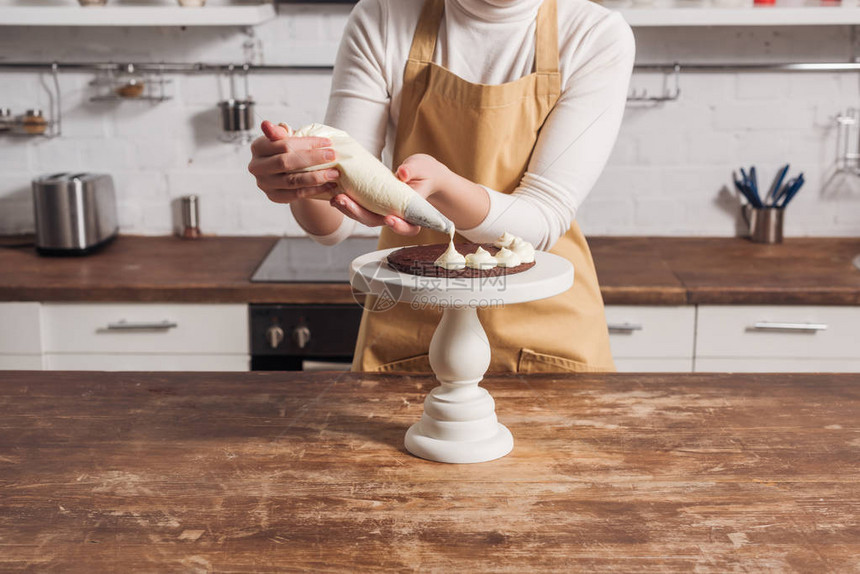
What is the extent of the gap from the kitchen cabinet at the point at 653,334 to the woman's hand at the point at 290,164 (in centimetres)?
115

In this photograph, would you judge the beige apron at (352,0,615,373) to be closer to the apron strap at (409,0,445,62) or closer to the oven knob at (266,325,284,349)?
the apron strap at (409,0,445,62)

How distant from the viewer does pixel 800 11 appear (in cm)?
227

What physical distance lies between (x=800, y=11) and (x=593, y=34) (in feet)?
3.58

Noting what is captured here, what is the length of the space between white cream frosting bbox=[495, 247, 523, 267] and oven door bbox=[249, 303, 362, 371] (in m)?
1.05

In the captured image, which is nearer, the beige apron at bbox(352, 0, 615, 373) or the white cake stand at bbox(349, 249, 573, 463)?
the white cake stand at bbox(349, 249, 573, 463)

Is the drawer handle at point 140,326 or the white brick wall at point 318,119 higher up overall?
the white brick wall at point 318,119

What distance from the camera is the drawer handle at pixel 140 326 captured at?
2.14 meters

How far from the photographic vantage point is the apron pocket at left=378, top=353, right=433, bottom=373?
1.50 meters

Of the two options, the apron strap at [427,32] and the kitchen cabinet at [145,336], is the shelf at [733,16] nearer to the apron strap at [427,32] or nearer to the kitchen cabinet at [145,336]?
Answer: the apron strap at [427,32]

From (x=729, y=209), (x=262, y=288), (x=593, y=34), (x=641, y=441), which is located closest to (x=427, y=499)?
(x=641, y=441)

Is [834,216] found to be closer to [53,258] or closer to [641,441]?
[641,441]

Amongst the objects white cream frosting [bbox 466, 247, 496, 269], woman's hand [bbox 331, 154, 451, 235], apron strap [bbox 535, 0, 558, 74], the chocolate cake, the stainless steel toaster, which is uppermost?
apron strap [bbox 535, 0, 558, 74]

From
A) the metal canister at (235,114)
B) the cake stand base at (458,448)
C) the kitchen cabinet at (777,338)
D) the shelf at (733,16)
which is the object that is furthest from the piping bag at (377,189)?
the metal canister at (235,114)

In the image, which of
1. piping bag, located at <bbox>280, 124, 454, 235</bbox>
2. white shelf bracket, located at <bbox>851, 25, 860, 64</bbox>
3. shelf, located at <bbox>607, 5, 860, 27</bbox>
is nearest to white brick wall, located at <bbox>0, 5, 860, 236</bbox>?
white shelf bracket, located at <bbox>851, 25, 860, 64</bbox>
